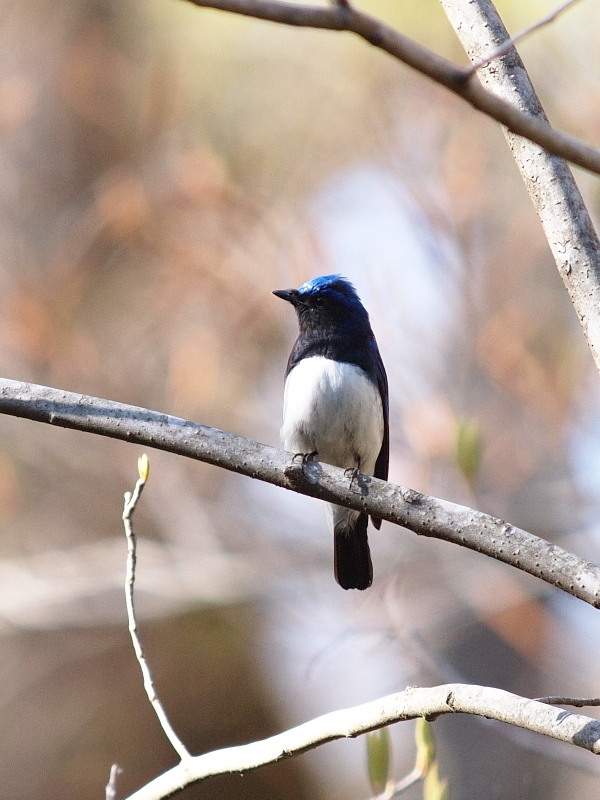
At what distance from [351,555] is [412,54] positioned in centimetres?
339

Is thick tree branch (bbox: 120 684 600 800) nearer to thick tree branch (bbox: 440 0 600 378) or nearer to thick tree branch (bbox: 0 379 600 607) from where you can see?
thick tree branch (bbox: 0 379 600 607)

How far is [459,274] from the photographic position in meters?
5.15

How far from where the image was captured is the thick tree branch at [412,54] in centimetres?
133

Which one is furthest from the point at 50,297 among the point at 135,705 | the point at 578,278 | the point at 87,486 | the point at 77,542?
Answer: the point at 578,278

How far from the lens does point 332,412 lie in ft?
13.4

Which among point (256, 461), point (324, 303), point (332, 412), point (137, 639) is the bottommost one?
point (137, 639)

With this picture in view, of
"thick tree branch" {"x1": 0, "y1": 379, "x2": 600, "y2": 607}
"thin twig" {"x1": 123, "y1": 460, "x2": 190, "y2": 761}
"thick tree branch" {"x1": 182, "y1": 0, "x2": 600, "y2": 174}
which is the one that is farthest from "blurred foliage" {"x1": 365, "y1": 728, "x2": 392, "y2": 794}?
"thick tree branch" {"x1": 182, "y1": 0, "x2": 600, "y2": 174}

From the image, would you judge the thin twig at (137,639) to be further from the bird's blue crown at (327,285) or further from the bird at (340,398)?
the bird's blue crown at (327,285)

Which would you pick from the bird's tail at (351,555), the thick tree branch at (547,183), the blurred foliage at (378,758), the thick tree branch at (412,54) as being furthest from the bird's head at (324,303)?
the thick tree branch at (412,54)

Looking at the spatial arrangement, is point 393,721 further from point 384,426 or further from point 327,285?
point 327,285

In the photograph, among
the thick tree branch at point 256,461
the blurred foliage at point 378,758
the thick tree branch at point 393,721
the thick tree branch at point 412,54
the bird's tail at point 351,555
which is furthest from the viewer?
the bird's tail at point 351,555

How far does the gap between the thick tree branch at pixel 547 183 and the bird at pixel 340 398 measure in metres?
1.69

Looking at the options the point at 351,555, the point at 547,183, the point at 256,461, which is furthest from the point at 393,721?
the point at 351,555

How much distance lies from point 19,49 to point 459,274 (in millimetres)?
4945
